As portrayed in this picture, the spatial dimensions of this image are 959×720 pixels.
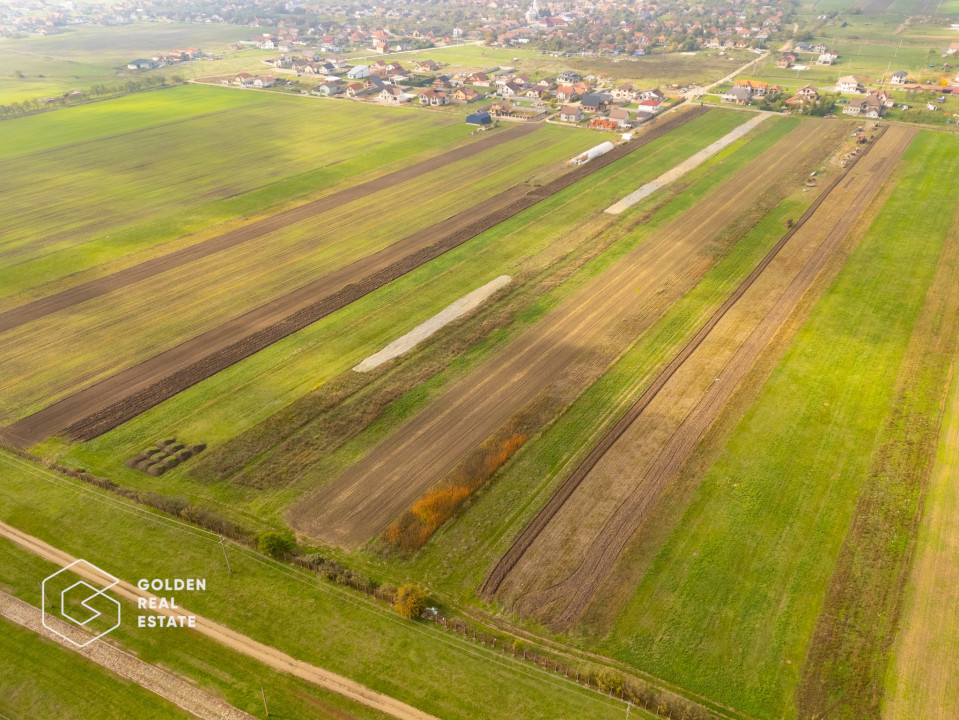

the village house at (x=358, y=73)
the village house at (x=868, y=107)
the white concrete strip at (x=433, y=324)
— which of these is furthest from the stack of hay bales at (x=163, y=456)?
the village house at (x=358, y=73)

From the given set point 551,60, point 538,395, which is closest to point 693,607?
point 538,395

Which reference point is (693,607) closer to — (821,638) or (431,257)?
(821,638)

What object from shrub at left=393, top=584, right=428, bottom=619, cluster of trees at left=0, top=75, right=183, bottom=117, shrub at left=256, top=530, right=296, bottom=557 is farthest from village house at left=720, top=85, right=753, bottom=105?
cluster of trees at left=0, top=75, right=183, bottom=117

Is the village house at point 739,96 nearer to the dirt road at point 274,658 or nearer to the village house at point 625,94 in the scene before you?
the village house at point 625,94

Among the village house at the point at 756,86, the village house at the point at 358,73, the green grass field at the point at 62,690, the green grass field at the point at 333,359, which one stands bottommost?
the green grass field at the point at 62,690

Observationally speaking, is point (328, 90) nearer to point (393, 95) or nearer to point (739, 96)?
point (393, 95)

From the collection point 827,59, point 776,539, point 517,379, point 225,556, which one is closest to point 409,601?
point 225,556
